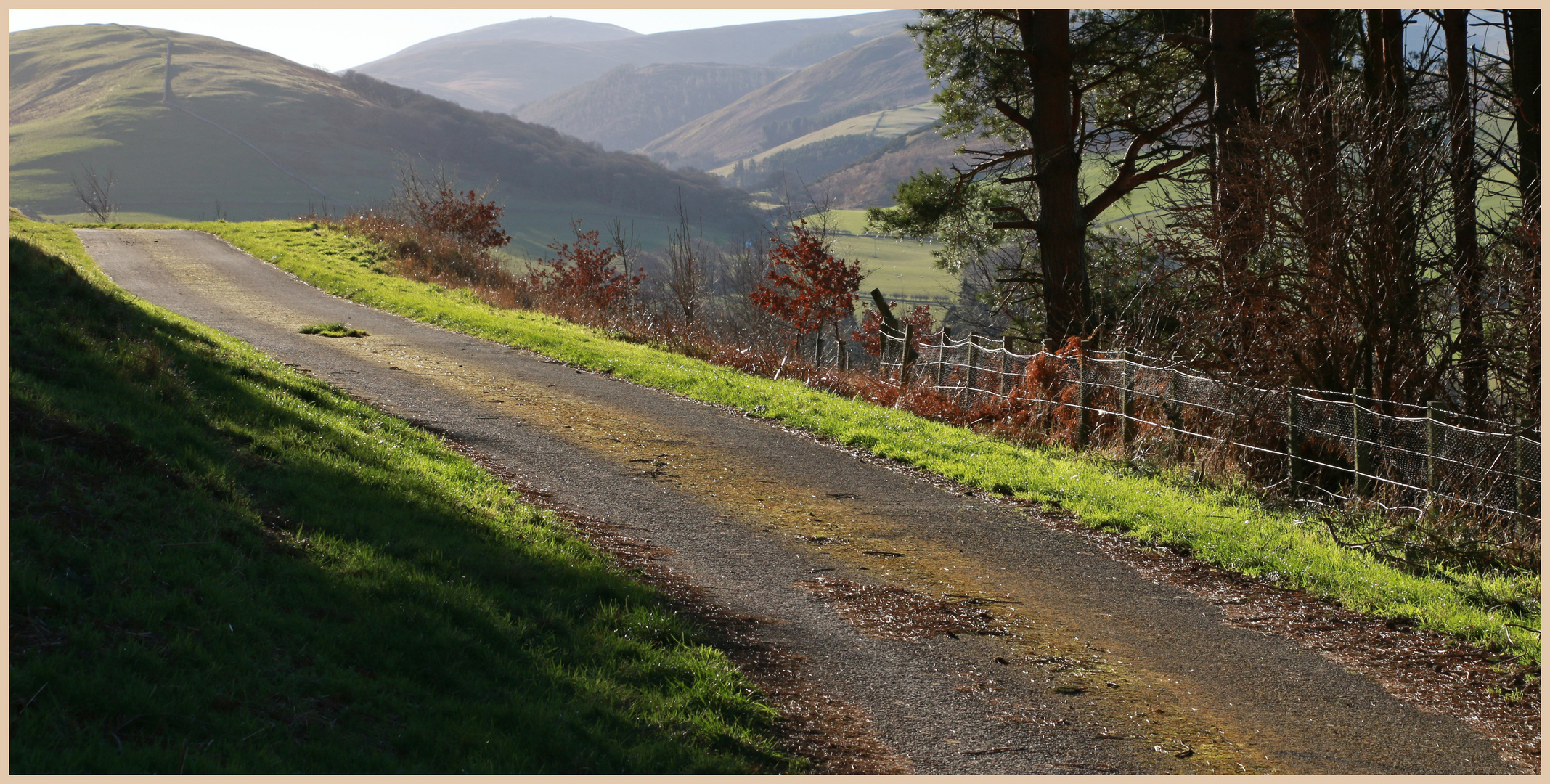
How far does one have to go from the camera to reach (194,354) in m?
8.54

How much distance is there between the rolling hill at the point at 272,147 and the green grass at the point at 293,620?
114882 mm

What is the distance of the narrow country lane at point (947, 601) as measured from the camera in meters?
4.42

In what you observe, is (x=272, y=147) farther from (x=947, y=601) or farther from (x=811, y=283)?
(x=947, y=601)

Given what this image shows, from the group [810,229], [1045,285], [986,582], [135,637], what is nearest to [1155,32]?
[1045,285]

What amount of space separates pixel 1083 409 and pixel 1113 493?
9.61 feet

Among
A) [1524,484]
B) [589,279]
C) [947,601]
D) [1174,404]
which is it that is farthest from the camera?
[589,279]

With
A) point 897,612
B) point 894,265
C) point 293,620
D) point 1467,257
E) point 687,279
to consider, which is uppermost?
point 894,265

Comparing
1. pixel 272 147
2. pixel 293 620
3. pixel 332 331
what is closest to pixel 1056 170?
pixel 332 331

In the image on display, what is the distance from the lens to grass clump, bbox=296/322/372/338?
15.5 metres

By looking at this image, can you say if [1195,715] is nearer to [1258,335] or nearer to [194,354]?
[1258,335]

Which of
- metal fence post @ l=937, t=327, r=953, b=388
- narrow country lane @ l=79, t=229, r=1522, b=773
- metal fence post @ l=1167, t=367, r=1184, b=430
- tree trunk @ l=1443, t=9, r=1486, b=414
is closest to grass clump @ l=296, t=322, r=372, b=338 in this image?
narrow country lane @ l=79, t=229, r=1522, b=773

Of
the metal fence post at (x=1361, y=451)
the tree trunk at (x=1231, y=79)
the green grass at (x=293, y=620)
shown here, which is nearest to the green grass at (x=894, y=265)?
the tree trunk at (x=1231, y=79)

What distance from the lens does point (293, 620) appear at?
14.0 feet

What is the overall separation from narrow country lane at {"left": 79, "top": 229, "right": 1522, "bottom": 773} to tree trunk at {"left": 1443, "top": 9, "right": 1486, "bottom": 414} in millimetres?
4306
